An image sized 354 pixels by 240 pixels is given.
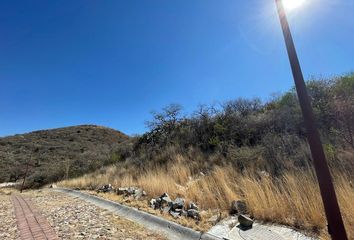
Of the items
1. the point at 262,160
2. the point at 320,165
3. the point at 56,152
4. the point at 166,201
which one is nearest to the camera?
the point at 320,165

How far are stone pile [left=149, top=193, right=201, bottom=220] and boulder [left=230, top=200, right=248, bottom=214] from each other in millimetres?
772

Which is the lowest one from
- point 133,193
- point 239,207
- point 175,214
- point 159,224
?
point 159,224

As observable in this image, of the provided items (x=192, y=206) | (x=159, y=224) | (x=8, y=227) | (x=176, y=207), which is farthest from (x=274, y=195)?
(x=8, y=227)

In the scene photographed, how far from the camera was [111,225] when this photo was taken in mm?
5422

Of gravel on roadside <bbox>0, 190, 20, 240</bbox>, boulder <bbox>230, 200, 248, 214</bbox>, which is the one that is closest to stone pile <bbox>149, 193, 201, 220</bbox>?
boulder <bbox>230, 200, 248, 214</bbox>

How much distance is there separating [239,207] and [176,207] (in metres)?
1.64

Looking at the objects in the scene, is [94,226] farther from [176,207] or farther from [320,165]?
[320,165]

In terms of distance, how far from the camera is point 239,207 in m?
5.07

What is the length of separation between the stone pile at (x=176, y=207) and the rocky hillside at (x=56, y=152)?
43.1 feet

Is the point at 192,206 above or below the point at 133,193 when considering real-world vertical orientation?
below

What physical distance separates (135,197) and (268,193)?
4570 millimetres

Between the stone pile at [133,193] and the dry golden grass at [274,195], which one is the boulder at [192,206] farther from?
the stone pile at [133,193]

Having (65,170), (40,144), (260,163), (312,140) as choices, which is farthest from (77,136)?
(312,140)

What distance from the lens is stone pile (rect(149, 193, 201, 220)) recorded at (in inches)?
213
